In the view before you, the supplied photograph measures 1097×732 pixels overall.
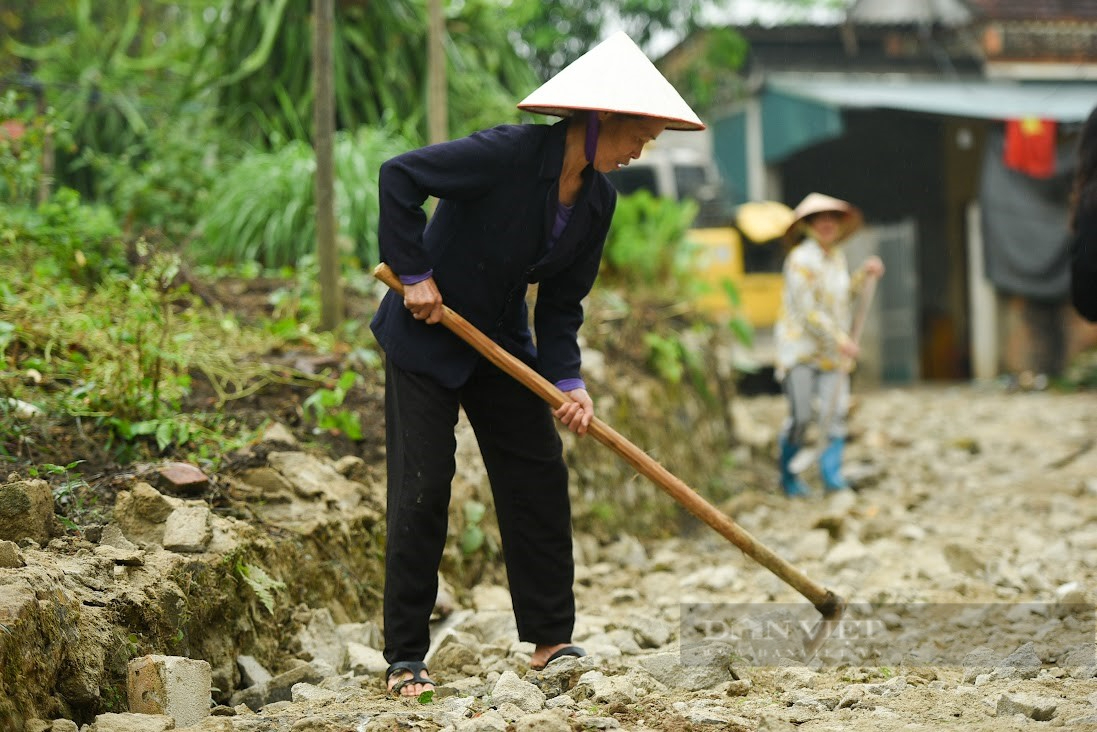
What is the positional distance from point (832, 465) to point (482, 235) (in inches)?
200

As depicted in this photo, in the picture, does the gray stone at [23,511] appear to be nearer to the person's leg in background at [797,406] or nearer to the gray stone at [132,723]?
the gray stone at [132,723]

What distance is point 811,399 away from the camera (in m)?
7.95

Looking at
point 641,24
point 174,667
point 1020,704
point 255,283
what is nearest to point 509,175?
point 174,667

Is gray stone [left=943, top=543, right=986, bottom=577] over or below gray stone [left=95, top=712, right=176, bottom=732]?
below

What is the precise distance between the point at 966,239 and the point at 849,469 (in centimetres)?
1037

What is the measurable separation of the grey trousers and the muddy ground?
138 cm

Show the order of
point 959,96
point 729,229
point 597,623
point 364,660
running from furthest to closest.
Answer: point 959,96
point 729,229
point 597,623
point 364,660

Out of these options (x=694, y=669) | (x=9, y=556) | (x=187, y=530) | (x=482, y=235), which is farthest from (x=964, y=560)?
(x=9, y=556)

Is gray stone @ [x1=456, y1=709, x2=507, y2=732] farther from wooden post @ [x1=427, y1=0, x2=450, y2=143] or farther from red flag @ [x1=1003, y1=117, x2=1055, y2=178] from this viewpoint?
red flag @ [x1=1003, y1=117, x2=1055, y2=178]

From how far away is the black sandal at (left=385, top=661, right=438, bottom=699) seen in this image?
11.1ft

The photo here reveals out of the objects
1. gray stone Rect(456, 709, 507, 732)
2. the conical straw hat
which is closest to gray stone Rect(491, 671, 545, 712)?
gray stone Rect(456, 709, 507, 732)

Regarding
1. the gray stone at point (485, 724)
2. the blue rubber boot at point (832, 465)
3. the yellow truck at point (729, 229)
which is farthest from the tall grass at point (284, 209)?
the yellow truck at point (729, 229)

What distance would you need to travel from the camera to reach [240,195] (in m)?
7.54

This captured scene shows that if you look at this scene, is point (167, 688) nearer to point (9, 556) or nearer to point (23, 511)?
point (9, 556)
